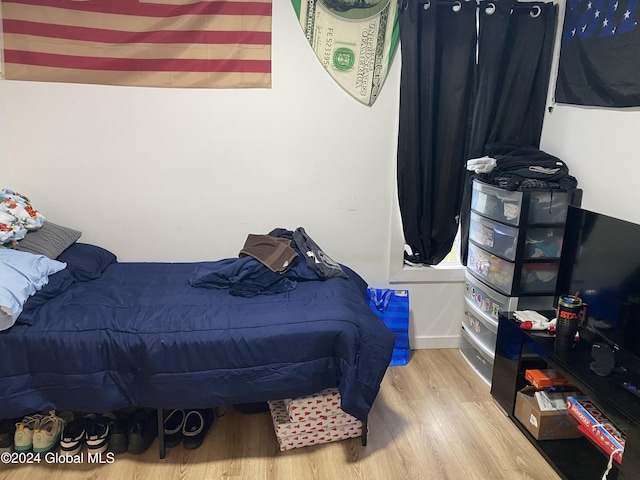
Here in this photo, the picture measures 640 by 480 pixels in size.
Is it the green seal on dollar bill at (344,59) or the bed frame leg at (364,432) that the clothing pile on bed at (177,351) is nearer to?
the bed frame leg at (364,432)

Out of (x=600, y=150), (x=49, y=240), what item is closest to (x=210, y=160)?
(x=49, y=240)

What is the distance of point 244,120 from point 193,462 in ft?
6.01

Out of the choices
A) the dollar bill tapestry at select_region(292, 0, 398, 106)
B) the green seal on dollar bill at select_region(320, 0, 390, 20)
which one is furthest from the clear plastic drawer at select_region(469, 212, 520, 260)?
the green seal on dollar bill at select_region(320, 0, 390, 20)

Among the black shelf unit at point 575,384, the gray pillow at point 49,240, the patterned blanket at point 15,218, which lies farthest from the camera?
the gray pillow at point 49,240

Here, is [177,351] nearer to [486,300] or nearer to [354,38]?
[486,300]

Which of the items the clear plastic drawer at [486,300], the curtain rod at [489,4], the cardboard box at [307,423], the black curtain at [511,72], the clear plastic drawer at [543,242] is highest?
the curtain rod at [489,4]

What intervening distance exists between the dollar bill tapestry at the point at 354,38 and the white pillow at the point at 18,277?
72.0 inches

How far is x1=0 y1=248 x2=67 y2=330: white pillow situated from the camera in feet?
6.34

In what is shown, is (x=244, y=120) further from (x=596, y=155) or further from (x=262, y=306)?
(x=596, y=155)

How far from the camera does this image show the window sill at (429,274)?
311 cm

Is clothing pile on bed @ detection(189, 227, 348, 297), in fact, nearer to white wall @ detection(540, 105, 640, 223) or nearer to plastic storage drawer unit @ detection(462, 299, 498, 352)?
plastic storage drawer unit @ detection(462, 299, 498, 352)

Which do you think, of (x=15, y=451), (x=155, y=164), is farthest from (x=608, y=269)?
(x=15, y=451)

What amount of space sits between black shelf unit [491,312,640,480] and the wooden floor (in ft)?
0.28

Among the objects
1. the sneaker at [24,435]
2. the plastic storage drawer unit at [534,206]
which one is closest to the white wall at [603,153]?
the plastic storage drawer unit at [534,206]
